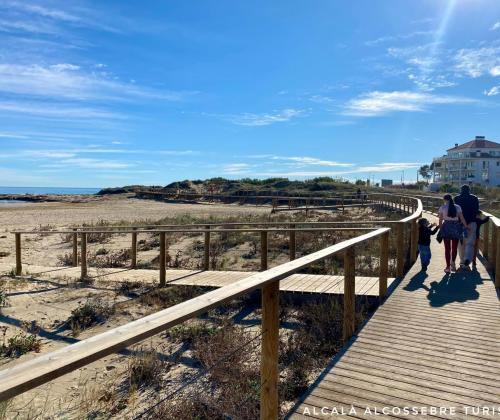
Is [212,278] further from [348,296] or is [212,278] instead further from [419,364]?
[419,364]

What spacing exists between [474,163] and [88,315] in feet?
300

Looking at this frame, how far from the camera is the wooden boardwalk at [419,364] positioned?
349cm

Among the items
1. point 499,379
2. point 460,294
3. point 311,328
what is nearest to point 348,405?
point 499,379

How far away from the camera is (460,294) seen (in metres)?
6.63

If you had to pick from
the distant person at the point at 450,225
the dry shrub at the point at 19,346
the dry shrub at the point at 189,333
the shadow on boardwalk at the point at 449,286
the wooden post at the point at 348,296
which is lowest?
the dry shrub at the point at 19,346

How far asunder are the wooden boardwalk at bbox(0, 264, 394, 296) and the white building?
80.9 m

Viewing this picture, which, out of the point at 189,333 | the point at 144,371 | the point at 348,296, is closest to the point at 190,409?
the point at 144,371

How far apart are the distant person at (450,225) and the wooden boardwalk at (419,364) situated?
1.59m

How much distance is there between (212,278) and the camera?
29.0ft

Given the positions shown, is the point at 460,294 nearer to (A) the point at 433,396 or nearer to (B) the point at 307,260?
(A) the point at 433,396

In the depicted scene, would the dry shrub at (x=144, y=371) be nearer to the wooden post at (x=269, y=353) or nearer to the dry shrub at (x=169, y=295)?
the wooden post at (x=269, y=353)

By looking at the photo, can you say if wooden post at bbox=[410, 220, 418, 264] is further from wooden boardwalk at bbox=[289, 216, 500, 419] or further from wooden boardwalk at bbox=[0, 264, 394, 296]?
wooden boardwalk at bbox=[289, 216, 500, 419]

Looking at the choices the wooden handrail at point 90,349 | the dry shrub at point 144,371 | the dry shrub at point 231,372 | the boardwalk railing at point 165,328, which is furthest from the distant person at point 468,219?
the wooden handrail at point 90,349

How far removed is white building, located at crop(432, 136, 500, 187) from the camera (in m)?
84.1
